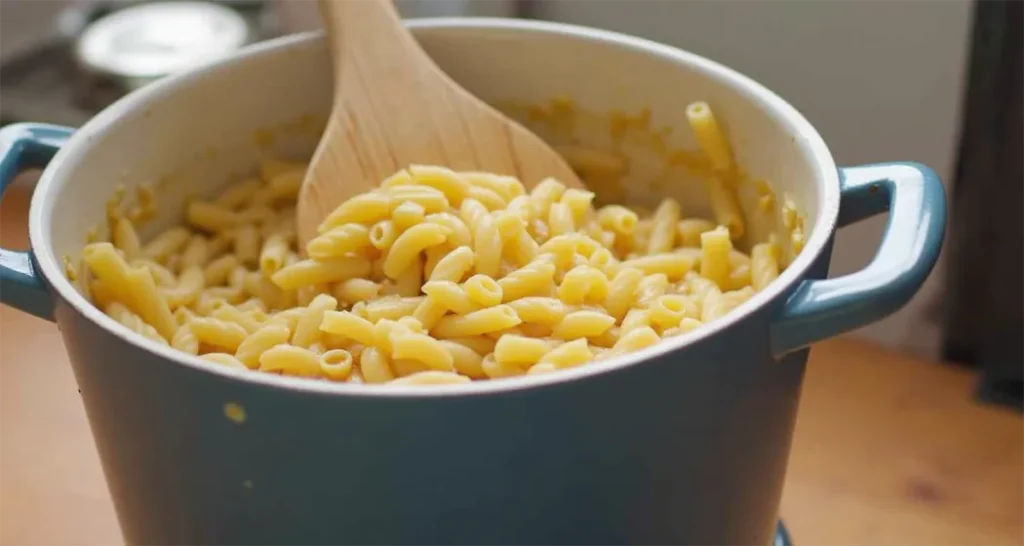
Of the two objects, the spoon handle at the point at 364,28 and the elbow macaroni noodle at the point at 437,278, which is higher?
the spoon handle at the point at 364,28

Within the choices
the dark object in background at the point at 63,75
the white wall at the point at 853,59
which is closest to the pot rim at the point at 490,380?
the white wall at the point at 853,59

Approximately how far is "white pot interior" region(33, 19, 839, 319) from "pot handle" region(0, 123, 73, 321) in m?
0.03

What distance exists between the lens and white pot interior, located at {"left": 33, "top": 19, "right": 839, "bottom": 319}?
0.57 m

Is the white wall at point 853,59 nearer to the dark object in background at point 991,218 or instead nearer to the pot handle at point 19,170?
the dark object in background at point 991,218

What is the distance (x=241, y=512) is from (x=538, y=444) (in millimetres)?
118

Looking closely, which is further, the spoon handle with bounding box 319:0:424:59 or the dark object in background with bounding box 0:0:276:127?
the dark object in background with bounding box 0:0:276:127

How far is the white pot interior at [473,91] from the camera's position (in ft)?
1.87

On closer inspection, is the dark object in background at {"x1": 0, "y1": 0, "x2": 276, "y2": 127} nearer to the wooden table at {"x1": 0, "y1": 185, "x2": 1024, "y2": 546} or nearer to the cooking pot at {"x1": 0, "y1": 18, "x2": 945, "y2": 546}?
the wooden table at {"x1": 0, "y1": 185, "x2": 1024, "y2": 546}

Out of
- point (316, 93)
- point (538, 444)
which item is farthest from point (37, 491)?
point (538, 444)

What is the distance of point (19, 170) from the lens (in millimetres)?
562

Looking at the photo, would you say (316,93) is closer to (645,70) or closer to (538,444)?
(645,70)

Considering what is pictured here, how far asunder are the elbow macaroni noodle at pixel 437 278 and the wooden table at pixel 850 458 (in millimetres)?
187

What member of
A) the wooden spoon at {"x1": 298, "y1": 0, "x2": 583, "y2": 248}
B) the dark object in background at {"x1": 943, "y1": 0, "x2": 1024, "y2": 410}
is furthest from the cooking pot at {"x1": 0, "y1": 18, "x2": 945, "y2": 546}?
the dark object in background at {"x1": 943, "y1": 0, "x2": 1024, "y2": 410}

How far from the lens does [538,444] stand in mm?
389
